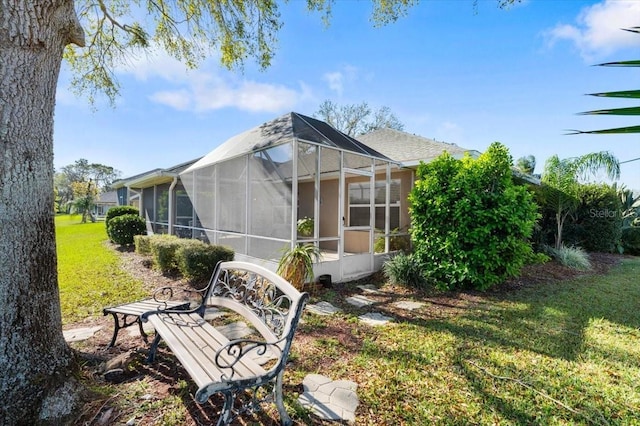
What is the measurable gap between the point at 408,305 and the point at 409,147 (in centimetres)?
624

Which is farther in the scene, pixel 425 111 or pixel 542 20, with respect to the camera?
pixel 425 111

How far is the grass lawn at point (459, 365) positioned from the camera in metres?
2.54

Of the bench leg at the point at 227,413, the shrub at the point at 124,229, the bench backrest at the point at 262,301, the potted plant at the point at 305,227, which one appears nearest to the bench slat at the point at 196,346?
the bench leg at the point at 227,413

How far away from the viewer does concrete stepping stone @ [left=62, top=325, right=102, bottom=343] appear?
3.97 metres

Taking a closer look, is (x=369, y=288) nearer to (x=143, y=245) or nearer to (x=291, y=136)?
(x=291, y=136)

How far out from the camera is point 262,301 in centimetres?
315

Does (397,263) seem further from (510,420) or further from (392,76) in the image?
(392,76)

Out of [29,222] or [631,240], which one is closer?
[29,222]

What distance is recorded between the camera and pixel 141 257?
1017 centimetres

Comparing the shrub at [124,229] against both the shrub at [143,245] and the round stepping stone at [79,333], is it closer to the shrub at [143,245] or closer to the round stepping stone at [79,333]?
the shrub at [143,245]

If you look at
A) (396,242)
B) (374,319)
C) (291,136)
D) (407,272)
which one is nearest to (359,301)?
(374,319)

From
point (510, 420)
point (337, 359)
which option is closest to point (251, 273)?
point (337, 359)

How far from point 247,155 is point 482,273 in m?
5.87

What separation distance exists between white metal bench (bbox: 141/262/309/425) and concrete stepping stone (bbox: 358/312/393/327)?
1.72 m
